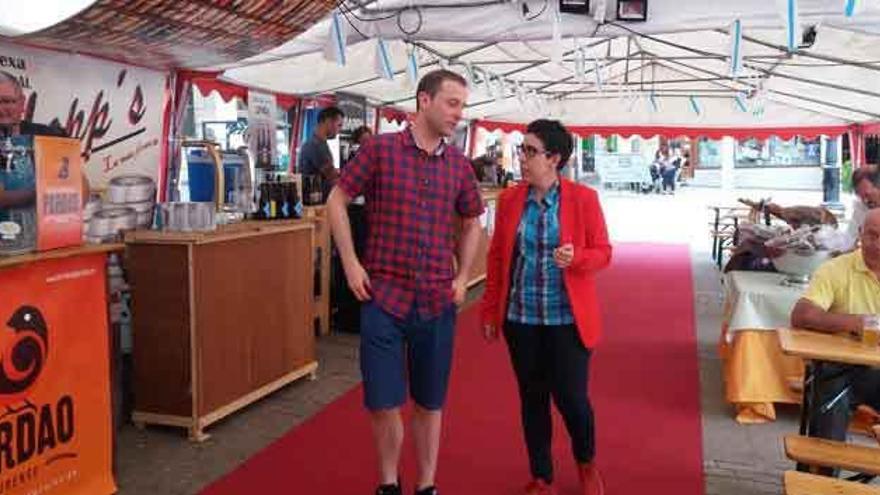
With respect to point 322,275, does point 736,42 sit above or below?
above

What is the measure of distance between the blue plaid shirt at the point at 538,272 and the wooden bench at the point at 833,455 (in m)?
0.83

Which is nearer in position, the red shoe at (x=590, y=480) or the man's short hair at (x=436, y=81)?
the man's short hair at (x=436, y=81)

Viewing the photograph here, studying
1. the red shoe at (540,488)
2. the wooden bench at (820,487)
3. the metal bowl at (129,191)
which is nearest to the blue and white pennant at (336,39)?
the metal bowl at (129,191)

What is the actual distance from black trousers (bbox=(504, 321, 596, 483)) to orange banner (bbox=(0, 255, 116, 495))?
1.52 m

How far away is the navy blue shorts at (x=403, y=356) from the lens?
102 inches

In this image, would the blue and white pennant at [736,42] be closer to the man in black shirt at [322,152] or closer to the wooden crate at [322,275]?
the man in black shirt at [322,152]


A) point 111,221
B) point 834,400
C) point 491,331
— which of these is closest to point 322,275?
point 111,221

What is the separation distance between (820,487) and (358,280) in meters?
1.46

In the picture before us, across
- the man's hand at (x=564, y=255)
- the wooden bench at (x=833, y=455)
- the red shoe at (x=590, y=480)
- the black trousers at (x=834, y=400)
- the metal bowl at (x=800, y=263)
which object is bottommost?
the red shoe at (x=590, y=480)

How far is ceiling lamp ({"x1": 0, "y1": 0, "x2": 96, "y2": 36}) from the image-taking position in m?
3.47

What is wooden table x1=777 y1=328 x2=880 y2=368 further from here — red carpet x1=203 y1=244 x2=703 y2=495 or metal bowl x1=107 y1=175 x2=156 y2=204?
metal bowl x1=107 y1=175 x2=156 y2=204

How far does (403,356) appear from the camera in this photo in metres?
2.68

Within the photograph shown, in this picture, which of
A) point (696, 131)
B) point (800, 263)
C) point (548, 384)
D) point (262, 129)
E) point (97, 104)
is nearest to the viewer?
point (548, 384)

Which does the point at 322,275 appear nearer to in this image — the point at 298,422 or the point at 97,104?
the point at 97,104
